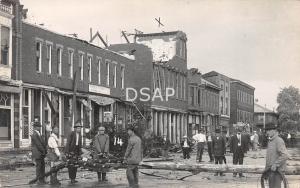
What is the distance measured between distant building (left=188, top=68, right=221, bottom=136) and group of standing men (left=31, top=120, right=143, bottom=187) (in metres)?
38.0

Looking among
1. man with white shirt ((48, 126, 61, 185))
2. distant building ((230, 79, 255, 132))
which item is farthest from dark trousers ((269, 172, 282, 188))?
distant building ((230, 79, 255, 132))

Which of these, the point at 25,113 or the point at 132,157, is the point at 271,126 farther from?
the point at 25,113

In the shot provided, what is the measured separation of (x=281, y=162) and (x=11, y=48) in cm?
1824

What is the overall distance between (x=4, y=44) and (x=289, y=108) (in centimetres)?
6525

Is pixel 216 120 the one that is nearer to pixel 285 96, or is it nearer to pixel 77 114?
pixel 285 96

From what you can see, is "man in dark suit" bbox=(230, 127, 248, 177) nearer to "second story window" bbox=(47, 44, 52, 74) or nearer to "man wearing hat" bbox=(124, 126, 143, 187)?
"man wearing hat" bbox=(124, 126, 143, 187)

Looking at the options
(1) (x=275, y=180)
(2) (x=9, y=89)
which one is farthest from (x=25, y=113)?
(1) (x=275, y=180)

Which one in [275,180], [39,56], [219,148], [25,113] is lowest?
[275,180]

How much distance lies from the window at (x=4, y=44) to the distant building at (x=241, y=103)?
171 ft

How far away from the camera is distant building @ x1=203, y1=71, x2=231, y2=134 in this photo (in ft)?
227

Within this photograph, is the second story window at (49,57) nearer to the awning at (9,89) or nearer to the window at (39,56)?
the window at (39,56)

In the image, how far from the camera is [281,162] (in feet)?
37.5

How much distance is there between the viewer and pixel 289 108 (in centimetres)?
8481

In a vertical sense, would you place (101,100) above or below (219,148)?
above
